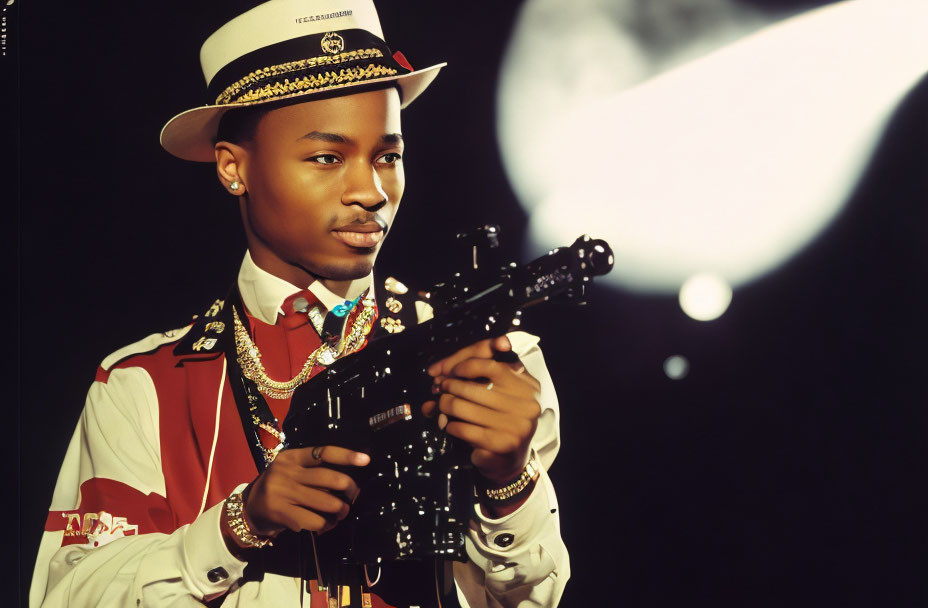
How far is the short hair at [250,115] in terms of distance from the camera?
189 cm

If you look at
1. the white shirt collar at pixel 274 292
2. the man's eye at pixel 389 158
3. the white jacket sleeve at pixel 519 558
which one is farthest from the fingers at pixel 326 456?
the man's eye at pixel 389 158

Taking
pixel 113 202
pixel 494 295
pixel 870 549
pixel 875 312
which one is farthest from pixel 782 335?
pixel 113 202

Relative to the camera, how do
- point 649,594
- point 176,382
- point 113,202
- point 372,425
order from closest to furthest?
point 372,425 → point 176,382 → point 649,594 → point 113,202

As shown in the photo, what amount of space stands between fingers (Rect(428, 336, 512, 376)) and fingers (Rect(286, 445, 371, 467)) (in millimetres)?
189

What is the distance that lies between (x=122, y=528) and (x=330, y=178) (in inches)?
31.5

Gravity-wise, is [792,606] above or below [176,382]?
below

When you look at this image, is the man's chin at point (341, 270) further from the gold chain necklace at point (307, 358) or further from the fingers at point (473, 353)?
the fingers at point (473, 353)

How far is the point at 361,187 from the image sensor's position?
1890mm

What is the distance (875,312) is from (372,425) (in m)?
1.26

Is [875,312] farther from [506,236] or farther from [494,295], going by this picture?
[494,295]

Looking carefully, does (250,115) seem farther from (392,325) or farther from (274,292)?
(392,325)

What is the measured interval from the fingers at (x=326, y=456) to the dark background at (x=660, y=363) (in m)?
0.56

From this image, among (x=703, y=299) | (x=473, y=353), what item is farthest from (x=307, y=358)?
(x=703, y=299)

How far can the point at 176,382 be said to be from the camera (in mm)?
1984
